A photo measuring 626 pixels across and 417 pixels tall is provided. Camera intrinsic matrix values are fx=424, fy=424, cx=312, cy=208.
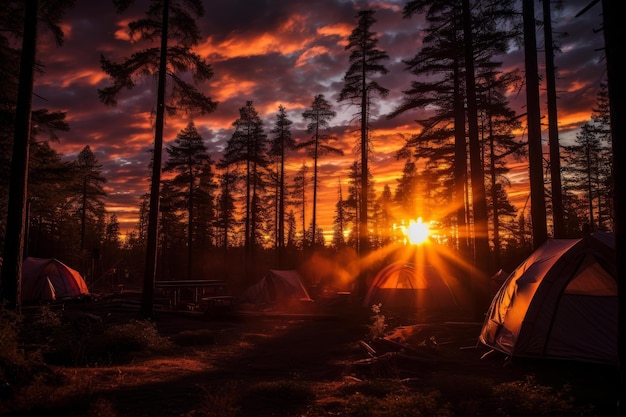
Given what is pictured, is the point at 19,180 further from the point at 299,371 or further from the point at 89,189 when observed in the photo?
the point at 89,189

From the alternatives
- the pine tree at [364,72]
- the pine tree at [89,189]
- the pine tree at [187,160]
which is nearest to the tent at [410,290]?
the pine tree at [364,72]

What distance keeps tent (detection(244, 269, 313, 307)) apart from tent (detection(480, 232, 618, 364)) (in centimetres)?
1759

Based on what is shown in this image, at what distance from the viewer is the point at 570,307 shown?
8.26 metres

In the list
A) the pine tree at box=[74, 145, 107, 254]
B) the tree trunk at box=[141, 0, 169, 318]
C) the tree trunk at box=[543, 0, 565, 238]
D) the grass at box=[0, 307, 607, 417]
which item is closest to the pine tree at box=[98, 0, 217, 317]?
the tree trunk at box=[141, 0, 169, 318]

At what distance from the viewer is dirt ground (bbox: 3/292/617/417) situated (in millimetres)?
5938

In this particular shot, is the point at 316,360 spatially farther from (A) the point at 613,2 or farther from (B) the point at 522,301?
(A) the point at 613,2

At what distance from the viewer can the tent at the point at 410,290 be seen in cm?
2106

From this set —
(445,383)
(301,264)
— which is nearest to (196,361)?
(445,383)

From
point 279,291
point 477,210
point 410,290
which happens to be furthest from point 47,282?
point 477,210

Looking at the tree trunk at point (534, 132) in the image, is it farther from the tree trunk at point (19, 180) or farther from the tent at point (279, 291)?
the tent at point (279, 291)

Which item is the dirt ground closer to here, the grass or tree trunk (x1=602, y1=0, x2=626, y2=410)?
the grass

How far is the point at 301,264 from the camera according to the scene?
47.7 m

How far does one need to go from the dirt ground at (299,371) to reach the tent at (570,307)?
32 centimetres

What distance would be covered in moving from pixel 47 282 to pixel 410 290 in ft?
63.2
